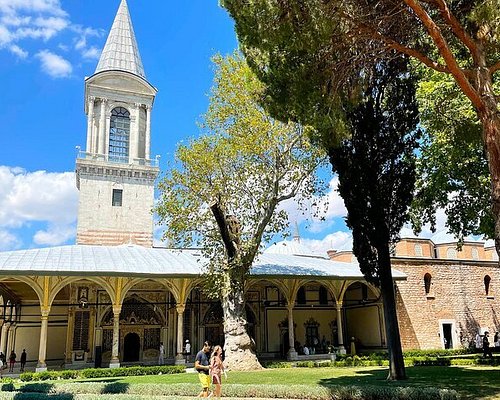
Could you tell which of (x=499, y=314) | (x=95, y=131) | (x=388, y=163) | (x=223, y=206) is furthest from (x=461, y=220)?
(x=95, y=131)

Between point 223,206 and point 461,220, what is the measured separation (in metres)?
8.33

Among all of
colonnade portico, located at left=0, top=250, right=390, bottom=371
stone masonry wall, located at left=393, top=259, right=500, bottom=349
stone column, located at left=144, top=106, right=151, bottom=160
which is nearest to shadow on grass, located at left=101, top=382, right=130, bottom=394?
colonnade portico, located at left=0, top=250, right=390, bottom=371

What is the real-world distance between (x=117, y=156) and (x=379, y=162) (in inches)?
954

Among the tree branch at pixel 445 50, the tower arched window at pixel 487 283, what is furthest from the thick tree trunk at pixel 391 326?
the tower arched window at pixel 487 283

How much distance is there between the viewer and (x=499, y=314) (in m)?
A: 29.1

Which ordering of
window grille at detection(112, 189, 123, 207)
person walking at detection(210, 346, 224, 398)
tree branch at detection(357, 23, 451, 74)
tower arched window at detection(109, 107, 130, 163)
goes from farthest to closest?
tower arched window at detection(109, 107, 130, 163)
window grille at detection(112, 189, 123, 207)
person walking at detection(210, 346, 224, 398)
tree branch at detection(357, 23, 451, 74)

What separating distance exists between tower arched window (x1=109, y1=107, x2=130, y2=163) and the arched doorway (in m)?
13.0

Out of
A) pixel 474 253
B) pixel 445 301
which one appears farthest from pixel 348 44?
pixel 474 253

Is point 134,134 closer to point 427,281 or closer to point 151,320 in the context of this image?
point 151,320

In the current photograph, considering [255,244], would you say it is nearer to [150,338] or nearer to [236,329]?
[236,329]

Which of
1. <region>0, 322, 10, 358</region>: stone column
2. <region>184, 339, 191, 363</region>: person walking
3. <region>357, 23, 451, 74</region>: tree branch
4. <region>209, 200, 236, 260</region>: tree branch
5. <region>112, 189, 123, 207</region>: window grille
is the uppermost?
<region>112, 189, 123, 207</region>: window grille

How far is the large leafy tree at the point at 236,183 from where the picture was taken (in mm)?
17766

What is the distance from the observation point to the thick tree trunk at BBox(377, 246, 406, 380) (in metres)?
11.9

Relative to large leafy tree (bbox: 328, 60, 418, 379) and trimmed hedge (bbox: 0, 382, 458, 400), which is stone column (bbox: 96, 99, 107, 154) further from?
large leafy tree (bbox: 328, 60, 418, 379)
